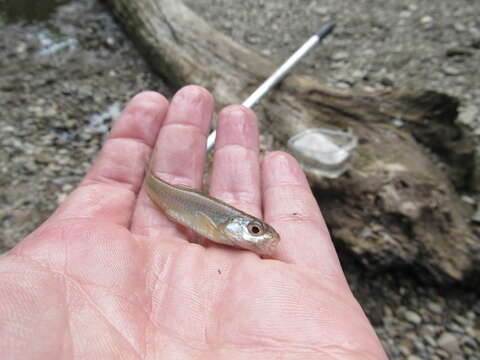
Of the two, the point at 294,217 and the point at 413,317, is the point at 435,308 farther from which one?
Result: the point at 294,217

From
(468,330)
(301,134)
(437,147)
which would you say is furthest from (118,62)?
(468,330)

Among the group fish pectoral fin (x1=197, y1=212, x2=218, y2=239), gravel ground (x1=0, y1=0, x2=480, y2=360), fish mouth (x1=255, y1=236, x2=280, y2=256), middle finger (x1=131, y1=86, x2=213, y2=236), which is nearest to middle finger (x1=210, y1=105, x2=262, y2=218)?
middle finger (x1=131, y1=86, x2=213, y2=236)

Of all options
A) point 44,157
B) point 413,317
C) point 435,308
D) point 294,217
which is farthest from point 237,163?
point 44,157

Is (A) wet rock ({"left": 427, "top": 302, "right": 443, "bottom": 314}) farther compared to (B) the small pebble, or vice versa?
(B) the small pebble

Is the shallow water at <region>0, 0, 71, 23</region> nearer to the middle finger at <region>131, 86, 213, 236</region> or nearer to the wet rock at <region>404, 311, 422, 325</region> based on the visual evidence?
the middle finger at <region>131, 86, 213, 236</region>

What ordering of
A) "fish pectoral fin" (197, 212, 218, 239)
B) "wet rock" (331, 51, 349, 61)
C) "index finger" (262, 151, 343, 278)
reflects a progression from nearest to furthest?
"index finger" (262, 151, 343, 278) → "fish pectoral fin" (197, 212, 218, 239) → "wet rock" (331, 51, 349, 61)

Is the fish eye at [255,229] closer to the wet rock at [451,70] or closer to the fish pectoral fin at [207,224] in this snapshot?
the fish pectoral fin at [207,224]

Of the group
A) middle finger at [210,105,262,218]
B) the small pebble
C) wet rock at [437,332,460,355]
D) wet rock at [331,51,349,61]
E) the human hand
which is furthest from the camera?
the small pebble

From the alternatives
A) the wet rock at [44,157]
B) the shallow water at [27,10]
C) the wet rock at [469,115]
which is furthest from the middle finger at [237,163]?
the shallow water at [27,10]

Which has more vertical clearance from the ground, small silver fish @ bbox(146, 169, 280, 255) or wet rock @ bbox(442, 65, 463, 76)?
wet rock @ bbox(442, 65, 463, 76)
